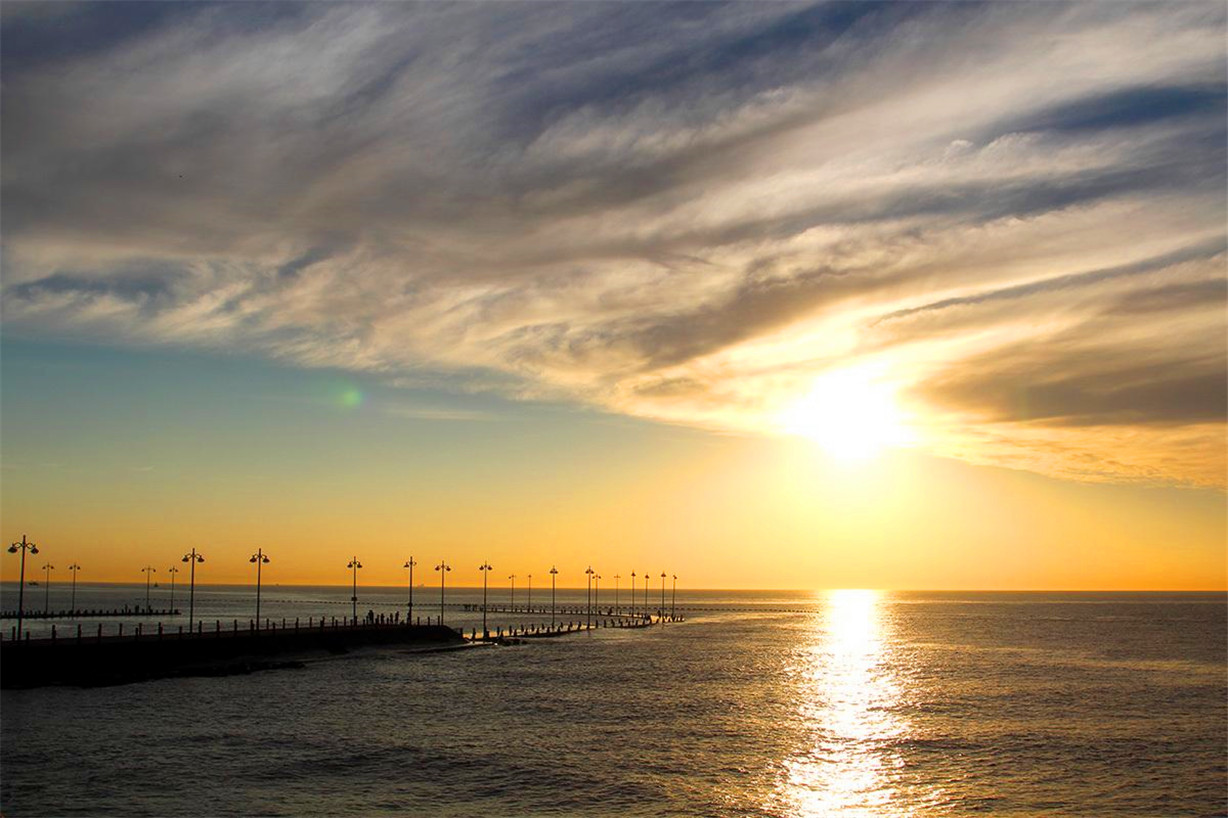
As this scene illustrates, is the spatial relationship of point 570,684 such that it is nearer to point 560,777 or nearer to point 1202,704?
point 560,777

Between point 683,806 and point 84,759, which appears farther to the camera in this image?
point 84,759

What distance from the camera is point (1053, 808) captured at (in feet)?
130

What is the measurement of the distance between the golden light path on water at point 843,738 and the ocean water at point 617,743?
0.20 m

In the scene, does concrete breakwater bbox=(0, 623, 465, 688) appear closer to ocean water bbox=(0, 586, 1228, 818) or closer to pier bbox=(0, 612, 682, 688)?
pier bbox=(0, 612, 682, 688)

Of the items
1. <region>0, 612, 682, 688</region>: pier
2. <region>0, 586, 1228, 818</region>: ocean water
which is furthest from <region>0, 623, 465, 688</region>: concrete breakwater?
<region>0, 586, 1228, 818</region>: ocean water

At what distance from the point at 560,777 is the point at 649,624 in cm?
15078

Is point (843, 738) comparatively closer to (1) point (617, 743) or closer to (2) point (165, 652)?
(1) point (617, 743)

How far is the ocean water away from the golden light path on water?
0.65 ft

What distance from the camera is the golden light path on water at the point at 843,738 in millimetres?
40406

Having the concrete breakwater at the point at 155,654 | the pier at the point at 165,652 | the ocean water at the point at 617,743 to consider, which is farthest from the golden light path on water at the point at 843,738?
the concrete breakwater at the point at 155,654

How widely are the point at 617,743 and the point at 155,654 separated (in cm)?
4237

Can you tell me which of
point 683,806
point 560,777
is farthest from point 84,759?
point 683,806

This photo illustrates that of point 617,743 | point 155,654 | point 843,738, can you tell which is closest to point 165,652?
point 155,654

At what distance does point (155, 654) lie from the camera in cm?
7544
